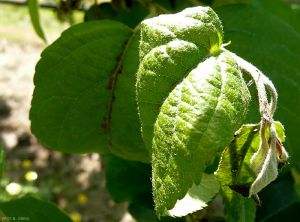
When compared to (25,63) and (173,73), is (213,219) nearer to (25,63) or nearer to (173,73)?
(173,73)

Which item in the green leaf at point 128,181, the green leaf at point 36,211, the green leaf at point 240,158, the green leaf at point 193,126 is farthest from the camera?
the green leaf at point 128,181

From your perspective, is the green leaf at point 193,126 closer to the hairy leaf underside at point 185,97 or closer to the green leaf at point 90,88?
the hairy leaf underside at point 185,97

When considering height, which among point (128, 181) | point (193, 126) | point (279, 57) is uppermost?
point (193, 126)

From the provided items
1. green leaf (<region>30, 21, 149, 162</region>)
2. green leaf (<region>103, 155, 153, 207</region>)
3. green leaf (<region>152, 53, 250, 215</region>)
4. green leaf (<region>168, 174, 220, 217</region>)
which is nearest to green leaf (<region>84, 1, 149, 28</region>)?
green leaf (<region>30, 21, 149, 162</region>)

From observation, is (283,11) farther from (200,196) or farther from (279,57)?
(200,196)

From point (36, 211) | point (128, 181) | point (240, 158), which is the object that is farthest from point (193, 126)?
point (128, 181)

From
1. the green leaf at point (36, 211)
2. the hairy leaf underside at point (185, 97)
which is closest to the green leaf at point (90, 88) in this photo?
the green leaf at point (36, 211)

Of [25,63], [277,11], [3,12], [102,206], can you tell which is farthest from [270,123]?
[3,12]
